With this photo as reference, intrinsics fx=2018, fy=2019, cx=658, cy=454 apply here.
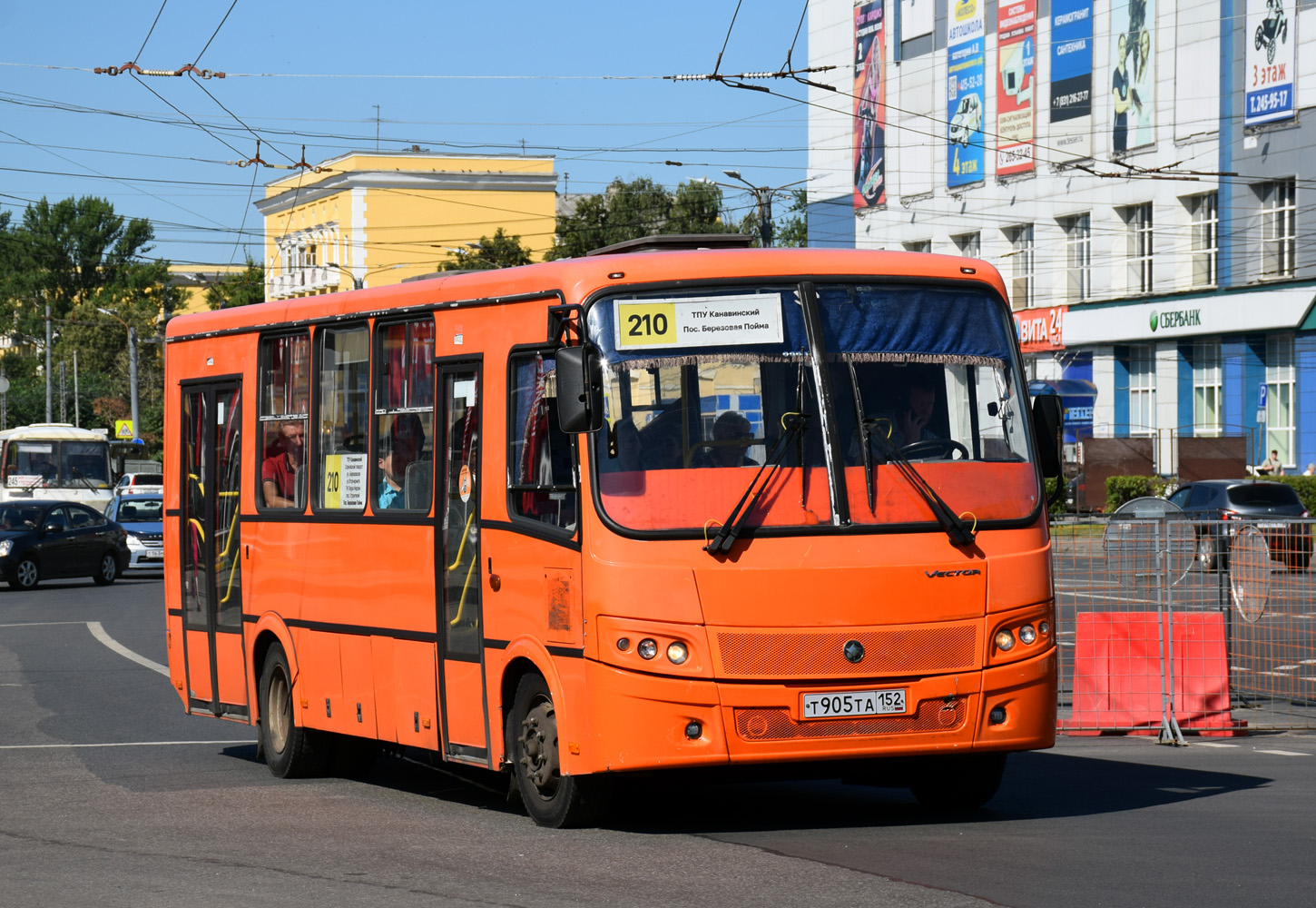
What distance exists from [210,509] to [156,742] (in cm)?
176

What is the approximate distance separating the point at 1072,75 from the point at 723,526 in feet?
156

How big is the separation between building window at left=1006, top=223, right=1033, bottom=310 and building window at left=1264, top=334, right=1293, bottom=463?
11.2m

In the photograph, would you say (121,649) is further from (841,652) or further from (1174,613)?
(841,652)

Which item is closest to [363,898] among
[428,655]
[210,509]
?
[428,655]

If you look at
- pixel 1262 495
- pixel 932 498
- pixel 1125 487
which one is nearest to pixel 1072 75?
pixel 1125 487

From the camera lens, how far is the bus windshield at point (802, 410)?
8805mm

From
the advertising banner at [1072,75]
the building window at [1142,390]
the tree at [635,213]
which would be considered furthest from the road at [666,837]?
the tree at [635,213]

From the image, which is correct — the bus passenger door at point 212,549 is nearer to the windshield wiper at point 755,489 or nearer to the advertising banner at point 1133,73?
the windshield wiper at point 755,489

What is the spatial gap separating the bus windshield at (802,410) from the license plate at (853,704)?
735 mm

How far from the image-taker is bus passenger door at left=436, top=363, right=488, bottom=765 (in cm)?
983

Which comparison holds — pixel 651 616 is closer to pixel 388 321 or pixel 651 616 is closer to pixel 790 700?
pixel 790 700

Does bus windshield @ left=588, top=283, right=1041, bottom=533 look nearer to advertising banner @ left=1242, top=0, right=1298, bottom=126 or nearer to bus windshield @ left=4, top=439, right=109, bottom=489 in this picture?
advertising banner @ left=1242, top=0, right=1298, bottom=126

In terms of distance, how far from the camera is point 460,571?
9.98 meters

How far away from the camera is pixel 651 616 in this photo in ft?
28.2
